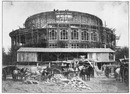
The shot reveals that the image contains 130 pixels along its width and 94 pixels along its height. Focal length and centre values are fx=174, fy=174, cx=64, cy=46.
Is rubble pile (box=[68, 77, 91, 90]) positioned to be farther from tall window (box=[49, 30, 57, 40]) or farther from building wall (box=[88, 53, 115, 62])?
tall window (box=[49, 30, 57, 40])

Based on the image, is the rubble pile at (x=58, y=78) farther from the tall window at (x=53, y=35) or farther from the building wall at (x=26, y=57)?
the tall window at (x=53, y=35)

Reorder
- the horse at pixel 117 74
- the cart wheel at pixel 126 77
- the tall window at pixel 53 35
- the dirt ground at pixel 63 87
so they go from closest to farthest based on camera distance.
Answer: the dirt ground at pixel 63 87
the cart wheel at pixel 126 77
the horse at pixel 117 74
the tall window at pixel 53 35

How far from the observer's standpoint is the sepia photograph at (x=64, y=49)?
757 centimetres

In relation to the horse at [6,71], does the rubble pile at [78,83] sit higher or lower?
lower

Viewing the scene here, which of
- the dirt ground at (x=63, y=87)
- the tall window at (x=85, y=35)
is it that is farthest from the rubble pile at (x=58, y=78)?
the tall window at (x=85, y=35)

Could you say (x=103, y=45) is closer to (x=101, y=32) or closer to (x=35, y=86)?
(x=101, y=32)

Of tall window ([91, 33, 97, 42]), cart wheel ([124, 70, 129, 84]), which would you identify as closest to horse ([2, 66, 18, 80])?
tall window ([91, 33, 97, 42])

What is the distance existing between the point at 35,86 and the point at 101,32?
12.7 ft

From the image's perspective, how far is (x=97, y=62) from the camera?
25.6 ft

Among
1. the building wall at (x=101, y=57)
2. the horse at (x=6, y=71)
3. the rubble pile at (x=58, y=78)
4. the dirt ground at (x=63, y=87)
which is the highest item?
the building wall at (x=101, y=57)

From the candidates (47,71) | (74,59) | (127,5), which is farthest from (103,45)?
(47,71)

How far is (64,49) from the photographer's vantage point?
25.8ft

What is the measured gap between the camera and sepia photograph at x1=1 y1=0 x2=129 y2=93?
298 inches

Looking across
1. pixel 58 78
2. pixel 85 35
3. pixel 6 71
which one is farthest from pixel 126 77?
pixel 6 71
